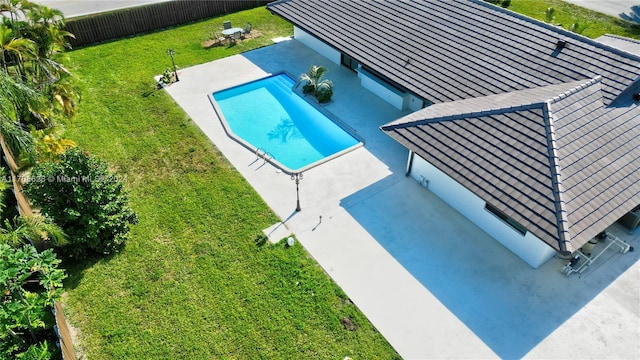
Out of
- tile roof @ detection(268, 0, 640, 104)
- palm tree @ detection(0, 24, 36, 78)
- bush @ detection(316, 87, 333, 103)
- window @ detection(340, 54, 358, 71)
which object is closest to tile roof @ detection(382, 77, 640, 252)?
tile roof @ detection(268, 0, 640, 104)

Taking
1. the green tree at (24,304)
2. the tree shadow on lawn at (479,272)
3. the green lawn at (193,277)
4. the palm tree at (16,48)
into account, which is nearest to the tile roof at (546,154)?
the tree shadow on lawn at (479,272)

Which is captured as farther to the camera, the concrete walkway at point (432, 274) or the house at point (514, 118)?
the house at point (514, 118)

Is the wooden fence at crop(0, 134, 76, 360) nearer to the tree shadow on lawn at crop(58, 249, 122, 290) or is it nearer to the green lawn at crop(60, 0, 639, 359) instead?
the green lawn at crop(60, 0, 639, 359)

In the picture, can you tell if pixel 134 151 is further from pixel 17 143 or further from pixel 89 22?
pixel 89 22

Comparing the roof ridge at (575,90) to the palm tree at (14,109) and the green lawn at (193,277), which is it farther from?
the palm tree at (14,109)

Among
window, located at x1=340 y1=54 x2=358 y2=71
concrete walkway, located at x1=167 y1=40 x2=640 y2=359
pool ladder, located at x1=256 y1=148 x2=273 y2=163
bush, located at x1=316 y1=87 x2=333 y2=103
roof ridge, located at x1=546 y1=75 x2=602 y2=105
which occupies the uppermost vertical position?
roof ridge, located at x1=546 y1=75 x2=602 y2=105

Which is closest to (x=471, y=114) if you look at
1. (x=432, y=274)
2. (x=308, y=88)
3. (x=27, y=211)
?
(x=432, y=274)
